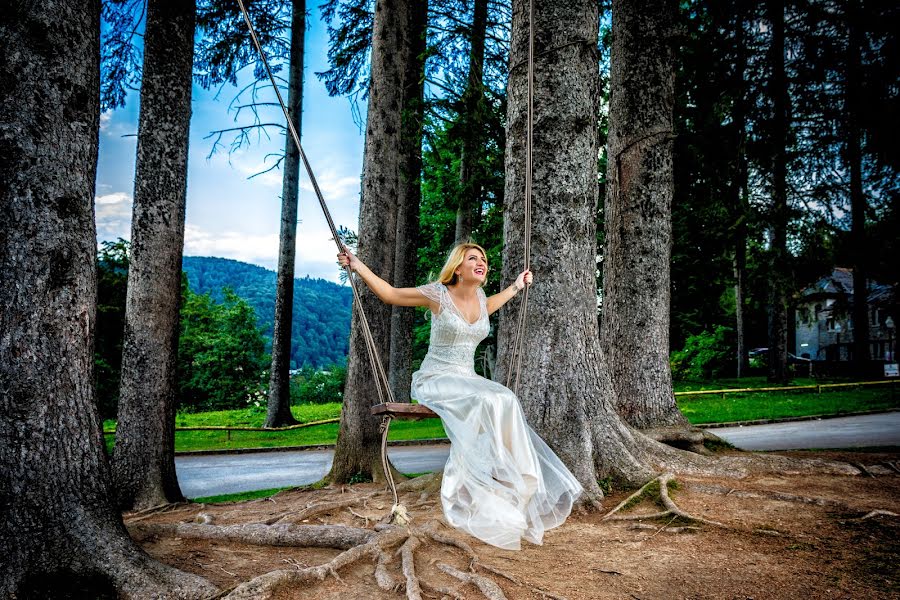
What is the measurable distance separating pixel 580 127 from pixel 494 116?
5326mm

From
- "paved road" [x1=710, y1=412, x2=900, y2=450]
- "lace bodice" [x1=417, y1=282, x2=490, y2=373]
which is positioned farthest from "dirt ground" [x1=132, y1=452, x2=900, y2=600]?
"paved road" [x1=710, y1=412, x2=900, y2=450]

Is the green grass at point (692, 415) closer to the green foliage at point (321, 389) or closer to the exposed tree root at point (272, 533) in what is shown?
the exposed tree root at point (272, 533)

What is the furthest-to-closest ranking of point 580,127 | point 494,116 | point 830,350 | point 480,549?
point 830,350, point 494,116, point 580,127, point 480,549

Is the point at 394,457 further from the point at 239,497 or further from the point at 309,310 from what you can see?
the point at 309,310

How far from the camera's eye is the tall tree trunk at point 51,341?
2859 millimetres

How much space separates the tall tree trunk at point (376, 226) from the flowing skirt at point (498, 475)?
279 centimetres

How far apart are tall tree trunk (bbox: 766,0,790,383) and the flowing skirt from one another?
8562 millimetres

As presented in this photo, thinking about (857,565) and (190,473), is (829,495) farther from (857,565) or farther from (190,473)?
(190,473)

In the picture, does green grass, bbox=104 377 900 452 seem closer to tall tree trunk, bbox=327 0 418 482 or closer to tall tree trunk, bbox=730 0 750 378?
tall tree trunk, bbox=730 0 750 378

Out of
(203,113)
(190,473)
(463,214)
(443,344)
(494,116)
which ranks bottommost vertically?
(190,473)

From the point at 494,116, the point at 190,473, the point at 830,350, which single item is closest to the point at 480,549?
the point at 190,473

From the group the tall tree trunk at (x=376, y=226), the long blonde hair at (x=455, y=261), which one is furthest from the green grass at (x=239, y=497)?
the long blonde hair at (x=455, y=261)

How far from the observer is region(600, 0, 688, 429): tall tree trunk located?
669 centimetres

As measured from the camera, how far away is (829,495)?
482cm
